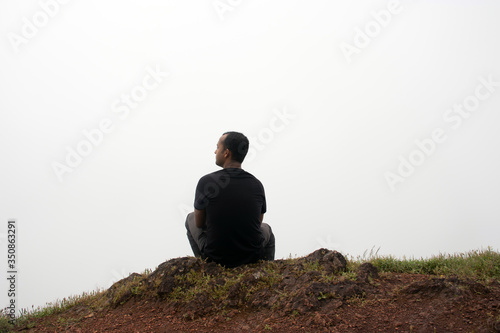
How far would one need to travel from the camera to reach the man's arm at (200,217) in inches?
258

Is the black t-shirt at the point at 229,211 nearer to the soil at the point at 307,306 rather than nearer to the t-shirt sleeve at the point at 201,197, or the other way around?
the t-shirt sleeve at the point at 201,197

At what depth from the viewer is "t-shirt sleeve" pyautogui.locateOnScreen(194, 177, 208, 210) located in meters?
6.39

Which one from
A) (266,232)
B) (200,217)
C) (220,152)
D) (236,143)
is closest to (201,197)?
(200,217)

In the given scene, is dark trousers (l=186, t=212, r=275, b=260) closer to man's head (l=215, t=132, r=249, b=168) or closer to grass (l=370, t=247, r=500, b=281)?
man's head (l=215, t=132, r=249, b=168)

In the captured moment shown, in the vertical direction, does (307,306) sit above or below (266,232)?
below

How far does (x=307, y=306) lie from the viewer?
526 centimetres

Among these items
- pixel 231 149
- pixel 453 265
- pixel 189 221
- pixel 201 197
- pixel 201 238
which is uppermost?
pixel 231 149

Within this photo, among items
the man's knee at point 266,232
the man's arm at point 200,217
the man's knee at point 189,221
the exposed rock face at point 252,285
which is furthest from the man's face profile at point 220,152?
the exposed rock face at point 252,285

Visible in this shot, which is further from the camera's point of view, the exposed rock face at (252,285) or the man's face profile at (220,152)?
the man's face profile at (220,152)

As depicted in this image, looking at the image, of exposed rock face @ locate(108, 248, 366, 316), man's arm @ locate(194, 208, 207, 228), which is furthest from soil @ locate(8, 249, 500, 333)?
man's arm @ locate(194, 208, 207, 228)

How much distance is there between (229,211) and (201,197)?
1.60ft

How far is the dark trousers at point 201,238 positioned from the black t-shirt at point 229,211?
19 centimetres

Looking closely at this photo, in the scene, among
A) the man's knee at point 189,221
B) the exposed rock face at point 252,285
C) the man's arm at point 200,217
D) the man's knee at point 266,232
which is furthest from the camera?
the man's knee at point 266,232

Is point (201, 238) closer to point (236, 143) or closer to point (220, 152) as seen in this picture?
point (220, 152)
